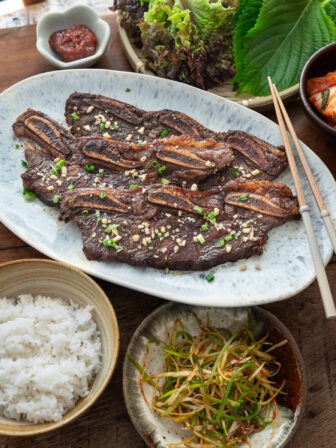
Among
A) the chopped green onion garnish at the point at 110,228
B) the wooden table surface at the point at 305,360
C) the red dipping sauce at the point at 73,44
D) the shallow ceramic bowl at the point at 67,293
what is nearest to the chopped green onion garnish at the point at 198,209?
the chopped green onion garnish at the point at 110,228

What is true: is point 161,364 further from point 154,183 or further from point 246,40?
point 246,40

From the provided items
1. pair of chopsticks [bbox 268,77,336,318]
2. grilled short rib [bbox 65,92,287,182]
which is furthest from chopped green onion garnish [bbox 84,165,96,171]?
pair of chopsticks [bbox 268,77,336,318]

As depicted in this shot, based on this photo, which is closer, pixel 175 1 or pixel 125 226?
pixel 125 226

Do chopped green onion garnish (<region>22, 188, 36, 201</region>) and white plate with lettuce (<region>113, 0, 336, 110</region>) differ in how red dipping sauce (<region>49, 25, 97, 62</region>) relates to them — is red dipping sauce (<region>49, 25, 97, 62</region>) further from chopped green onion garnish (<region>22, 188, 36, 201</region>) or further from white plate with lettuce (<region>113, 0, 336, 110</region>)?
chopped green onion garnish (<region>22, 188, 36, 201</region>)

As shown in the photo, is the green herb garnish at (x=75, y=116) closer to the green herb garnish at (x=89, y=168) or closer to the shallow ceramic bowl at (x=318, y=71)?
the green herb garnish at (x=89, y=168)

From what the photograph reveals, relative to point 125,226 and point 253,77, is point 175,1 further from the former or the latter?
point 125,226

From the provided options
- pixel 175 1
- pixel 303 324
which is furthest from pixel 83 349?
pixel 175 1
